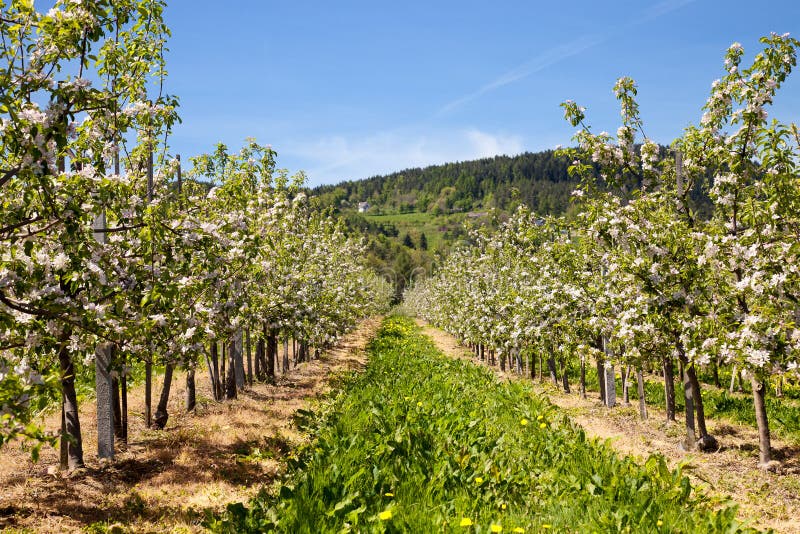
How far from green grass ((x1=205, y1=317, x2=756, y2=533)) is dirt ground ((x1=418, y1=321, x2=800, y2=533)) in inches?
27.2

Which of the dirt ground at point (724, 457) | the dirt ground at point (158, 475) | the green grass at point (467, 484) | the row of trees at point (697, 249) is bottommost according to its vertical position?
the dirt ground at point (724, 457)

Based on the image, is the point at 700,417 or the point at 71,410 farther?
the point at 700,417

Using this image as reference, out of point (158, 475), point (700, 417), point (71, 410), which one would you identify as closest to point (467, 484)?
point (158, 475)

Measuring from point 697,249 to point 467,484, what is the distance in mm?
6001

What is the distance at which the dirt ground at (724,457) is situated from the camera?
297 inches

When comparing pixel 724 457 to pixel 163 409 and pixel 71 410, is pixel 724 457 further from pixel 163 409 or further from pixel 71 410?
pixel 163 409

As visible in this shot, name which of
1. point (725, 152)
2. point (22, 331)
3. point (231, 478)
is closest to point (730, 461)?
point (725, 152)

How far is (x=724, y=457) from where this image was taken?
10.4 metres

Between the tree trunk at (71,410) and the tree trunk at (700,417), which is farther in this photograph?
the tree trunk at (700,417)

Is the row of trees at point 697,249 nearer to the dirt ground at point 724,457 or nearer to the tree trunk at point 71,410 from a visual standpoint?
the dirt ground at point 724,457

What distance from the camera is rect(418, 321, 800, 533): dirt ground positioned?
754cm

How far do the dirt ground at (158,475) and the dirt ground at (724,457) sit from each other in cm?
625

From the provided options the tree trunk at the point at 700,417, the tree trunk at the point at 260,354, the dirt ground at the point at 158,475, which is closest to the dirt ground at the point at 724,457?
the tree trunk at the point at 700,417

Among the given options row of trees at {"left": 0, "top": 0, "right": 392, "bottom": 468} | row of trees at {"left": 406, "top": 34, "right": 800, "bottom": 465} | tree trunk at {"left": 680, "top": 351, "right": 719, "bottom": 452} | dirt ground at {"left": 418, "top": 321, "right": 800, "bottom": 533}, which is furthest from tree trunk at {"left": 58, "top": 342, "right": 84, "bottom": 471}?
tree trunk at {"left": 680, "top": 351, "right": 719, "bottom": 452}
